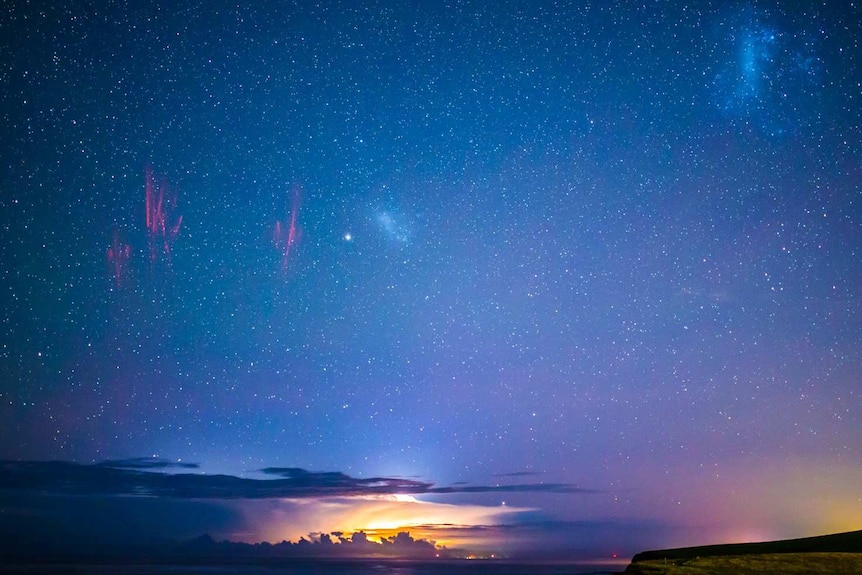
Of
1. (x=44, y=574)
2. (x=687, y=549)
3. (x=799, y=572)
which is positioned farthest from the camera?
(x=44, y=574)

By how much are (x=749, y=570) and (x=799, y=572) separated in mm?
3739

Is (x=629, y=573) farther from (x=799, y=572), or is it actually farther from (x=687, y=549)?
(x=687, y=549)

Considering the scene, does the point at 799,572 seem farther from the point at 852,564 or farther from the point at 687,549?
the point at 687,549

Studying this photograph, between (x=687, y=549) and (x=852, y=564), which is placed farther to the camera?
(x=687, y=549)

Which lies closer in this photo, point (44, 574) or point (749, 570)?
point (749, 570)

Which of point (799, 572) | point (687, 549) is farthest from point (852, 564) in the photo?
point (687, 549)

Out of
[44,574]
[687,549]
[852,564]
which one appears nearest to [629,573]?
[852,564]

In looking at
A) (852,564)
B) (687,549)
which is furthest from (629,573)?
(687,549)

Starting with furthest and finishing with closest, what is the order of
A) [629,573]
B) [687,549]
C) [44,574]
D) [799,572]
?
[44,574]
[687,549]
[629,573]
[799,572]

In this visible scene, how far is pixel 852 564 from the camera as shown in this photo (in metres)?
57.1

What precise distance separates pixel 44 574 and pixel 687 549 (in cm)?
16680

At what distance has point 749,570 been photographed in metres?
56.3

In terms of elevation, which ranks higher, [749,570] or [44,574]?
[749,570]

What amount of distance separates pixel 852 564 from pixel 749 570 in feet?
29.7
